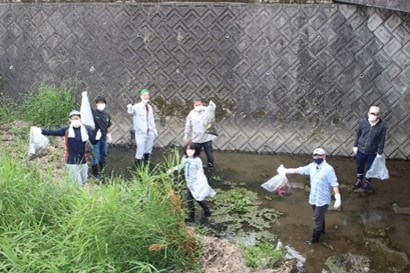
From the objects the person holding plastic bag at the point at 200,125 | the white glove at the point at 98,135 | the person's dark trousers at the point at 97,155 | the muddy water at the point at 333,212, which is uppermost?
the white glove at the point at 98,135

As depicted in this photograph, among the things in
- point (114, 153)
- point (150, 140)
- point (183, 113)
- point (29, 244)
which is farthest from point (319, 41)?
point (29, 244)

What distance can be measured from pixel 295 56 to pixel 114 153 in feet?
13.2

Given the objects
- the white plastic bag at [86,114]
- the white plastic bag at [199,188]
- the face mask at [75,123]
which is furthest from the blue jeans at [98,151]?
the white plastic bag at [199,188]

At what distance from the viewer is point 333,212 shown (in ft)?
31.0

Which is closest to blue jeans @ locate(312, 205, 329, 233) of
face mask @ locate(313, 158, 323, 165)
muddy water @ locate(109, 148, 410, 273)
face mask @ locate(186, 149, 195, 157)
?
muddy water @ locate(109, 148, 410, 273)

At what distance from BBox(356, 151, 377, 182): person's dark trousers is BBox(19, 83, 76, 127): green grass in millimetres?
5617

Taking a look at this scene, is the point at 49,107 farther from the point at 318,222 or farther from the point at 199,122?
the point at 318,222

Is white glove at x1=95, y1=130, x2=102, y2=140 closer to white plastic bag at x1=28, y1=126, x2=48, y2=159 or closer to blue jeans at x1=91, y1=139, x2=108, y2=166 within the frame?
A: blue jeans at x1=91, y1=139, x2=108, y2=166

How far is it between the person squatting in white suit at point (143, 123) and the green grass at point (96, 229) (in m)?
3.37

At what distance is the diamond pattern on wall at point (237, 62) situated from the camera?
38.0 ft

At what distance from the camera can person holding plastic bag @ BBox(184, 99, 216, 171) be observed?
421 inches

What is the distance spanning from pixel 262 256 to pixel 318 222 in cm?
137

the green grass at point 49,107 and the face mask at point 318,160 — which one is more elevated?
the green grass at point 49,107

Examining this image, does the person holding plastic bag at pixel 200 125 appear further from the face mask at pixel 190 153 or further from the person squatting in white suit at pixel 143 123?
the face mask at pixel 190 153
